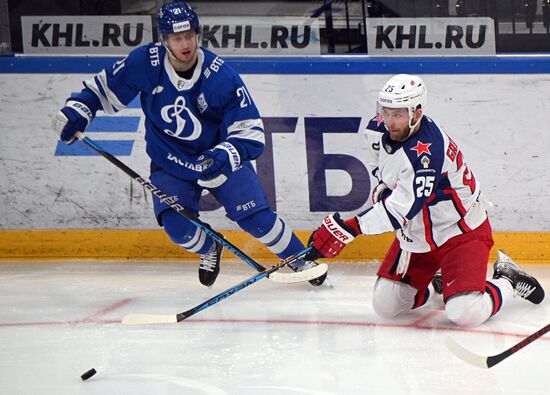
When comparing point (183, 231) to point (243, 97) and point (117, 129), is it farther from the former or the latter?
point (117, 129)

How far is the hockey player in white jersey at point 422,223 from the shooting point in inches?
119

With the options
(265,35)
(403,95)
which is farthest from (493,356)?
(265,35)

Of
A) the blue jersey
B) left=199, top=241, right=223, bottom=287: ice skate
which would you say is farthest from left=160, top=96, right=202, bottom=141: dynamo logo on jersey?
left=199, top=241, right=223, bottom=287: ice skate

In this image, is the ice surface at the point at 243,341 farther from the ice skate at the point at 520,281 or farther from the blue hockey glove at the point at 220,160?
the blue hockey glove at the point at 220,160

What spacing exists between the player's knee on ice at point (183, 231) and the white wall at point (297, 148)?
60 centimetres

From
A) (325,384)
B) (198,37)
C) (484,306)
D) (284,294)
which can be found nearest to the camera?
(325,384)

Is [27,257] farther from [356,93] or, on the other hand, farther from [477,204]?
[477,204]

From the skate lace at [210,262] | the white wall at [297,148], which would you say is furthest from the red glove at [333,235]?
the white wall at [297,148]

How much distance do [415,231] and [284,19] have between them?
4.96 feet

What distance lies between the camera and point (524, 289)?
3461 mm

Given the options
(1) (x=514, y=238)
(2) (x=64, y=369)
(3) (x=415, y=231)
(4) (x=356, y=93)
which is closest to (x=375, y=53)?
(4) (x=356, y=93)

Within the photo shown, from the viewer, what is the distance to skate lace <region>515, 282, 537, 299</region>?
3.45m

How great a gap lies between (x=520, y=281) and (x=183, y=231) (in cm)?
128

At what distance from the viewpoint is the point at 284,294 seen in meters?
3.82
